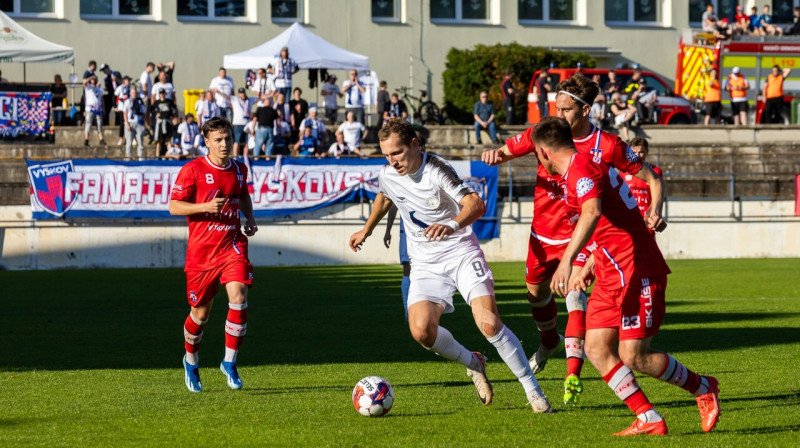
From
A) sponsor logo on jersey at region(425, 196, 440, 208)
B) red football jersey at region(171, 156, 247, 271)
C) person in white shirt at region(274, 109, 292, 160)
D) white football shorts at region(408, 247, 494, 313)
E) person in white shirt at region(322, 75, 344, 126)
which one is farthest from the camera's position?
person in white shirt at region(322, 75, 344, 126)

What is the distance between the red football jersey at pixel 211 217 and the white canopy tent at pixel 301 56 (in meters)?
23.0

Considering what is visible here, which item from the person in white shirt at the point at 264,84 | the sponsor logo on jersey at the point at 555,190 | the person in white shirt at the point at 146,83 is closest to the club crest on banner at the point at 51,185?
the person in white shirt at the point at 146,83

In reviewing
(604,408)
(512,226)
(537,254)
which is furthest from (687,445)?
(512,226)

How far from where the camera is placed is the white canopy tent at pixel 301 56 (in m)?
32.8

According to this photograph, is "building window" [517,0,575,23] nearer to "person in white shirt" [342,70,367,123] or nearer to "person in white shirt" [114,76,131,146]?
"person in white shirt" [342,70,367,123]

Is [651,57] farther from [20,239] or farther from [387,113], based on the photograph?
[20,239]

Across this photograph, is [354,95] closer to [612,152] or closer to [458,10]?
[458,10]

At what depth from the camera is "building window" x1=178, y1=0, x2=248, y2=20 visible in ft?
136

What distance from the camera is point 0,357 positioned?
12.2 m

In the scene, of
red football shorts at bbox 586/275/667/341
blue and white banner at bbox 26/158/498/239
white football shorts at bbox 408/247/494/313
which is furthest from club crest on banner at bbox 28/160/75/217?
red football shorts at bbox 586/275/667/341

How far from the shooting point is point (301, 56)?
108ft

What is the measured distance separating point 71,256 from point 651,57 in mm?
24870

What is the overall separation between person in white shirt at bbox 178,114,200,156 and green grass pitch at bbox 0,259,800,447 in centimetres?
942

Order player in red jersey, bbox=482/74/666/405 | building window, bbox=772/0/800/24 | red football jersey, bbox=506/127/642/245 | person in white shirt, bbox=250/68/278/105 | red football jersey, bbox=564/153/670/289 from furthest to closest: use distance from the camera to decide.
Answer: building window, bbox=772/0/800/24, person in white shirt, bbox=250/68/278/105, red football jersey, bbox=506/127/642/245, player in red jersey, bbox=482/74/666/405, red football jersey, bbox=564/153/670/289
